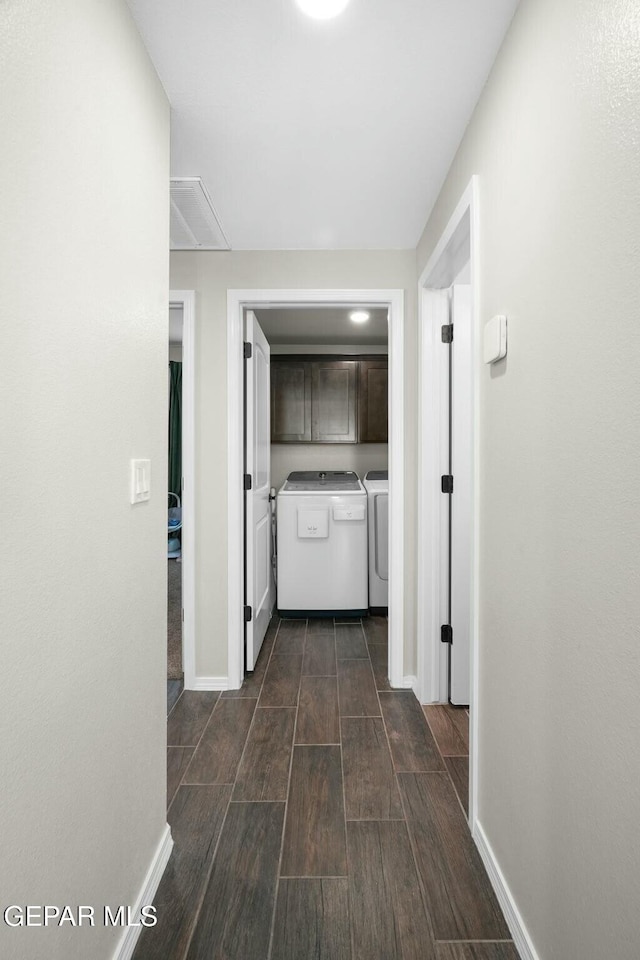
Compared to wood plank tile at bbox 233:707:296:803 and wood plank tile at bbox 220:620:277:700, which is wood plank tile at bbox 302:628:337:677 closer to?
wood plank tile at bbox 220:620:277:700

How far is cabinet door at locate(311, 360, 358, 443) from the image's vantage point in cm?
440

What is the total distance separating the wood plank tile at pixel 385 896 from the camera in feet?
4.02

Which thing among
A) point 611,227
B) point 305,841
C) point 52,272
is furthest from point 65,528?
point 305,841

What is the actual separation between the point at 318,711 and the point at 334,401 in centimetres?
269

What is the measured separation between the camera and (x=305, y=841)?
61.9 inches

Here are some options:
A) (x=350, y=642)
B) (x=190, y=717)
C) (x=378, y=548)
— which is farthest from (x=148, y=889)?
(x=378, y=548)

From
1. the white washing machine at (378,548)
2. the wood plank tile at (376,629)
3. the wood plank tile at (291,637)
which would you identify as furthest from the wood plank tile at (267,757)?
the white washing machine at (378,548)

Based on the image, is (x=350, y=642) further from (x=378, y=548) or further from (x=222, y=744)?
(x=222, y=744)

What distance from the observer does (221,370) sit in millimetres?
2619

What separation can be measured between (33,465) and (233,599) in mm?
1916

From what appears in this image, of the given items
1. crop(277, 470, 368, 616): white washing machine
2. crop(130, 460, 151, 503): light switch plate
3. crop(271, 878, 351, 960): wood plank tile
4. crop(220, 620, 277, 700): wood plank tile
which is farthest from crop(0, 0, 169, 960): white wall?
crop(277, 470, 368, 616): white washing machine

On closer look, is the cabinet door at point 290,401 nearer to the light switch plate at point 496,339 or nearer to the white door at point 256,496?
the white door at point 256,496

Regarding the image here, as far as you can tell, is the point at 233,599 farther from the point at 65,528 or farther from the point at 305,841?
the point at 65,528

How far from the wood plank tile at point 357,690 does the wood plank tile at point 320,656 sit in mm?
65
